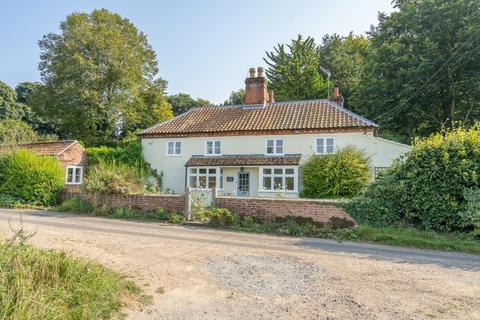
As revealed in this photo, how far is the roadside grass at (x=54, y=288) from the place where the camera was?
4.02m

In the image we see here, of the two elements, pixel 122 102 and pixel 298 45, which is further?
pixel 298 45

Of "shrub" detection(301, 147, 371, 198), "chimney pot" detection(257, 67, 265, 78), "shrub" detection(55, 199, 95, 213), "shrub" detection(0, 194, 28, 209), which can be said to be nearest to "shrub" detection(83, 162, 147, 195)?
"shrub" detection(55, 199, 95, 213)

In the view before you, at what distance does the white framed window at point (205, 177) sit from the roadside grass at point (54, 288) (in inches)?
720

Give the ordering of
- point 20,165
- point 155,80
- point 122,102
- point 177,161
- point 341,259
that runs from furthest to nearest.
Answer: point 155,80
point 122,102
point 177,161
point 20,165
point 341,259

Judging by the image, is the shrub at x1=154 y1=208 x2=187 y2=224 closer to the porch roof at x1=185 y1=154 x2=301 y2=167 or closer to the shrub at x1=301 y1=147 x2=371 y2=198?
the porch roof at x1=185 y1=154 x2=301 y2=167

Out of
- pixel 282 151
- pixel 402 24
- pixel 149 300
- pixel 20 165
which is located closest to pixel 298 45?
pixel 402 24

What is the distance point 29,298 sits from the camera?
13.1ft

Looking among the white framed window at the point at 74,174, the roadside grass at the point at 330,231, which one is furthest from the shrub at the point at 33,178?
the white framed window at the point at 74,174

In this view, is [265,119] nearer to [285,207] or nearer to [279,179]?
[279,179]

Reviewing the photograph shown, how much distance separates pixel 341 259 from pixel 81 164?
24.3 metres

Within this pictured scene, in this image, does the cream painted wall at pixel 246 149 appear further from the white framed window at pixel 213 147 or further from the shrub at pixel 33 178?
the shrub at pixel 33 178

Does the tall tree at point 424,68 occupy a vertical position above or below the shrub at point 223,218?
above

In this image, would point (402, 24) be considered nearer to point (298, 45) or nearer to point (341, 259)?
point (298, 45)

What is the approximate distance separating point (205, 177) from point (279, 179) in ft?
18.2
